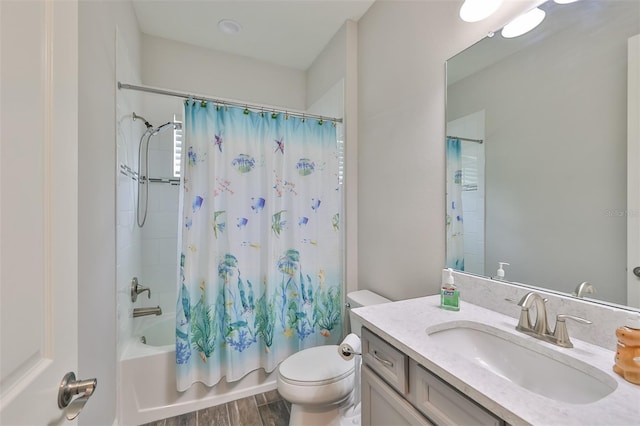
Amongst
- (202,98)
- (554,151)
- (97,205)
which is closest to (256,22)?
(202,98)

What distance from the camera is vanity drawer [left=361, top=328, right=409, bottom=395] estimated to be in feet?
2.68

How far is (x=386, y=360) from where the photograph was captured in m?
0.90

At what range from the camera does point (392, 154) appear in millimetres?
1673

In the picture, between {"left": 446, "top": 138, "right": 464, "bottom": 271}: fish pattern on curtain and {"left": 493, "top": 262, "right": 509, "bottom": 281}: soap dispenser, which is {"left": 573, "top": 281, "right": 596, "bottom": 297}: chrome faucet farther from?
{"left": 446, "top": 138, "right": 464, "bottom": 271}: fish pattern on curtain

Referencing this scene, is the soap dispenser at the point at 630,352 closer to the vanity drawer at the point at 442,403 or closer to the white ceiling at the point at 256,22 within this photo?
the vanity drawer at the point at 442,403

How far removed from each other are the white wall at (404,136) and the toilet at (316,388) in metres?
0.55

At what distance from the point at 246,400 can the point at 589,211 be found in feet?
6.84

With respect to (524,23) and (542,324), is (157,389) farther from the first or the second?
(524,23)

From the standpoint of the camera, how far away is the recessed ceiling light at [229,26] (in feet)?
6.71

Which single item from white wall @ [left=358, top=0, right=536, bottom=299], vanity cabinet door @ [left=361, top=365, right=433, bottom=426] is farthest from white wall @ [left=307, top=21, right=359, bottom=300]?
vanity cabinet door @ [left=361, top=365, right=433, bottom=426]

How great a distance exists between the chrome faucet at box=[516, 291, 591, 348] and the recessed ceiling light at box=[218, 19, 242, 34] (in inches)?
99.5
